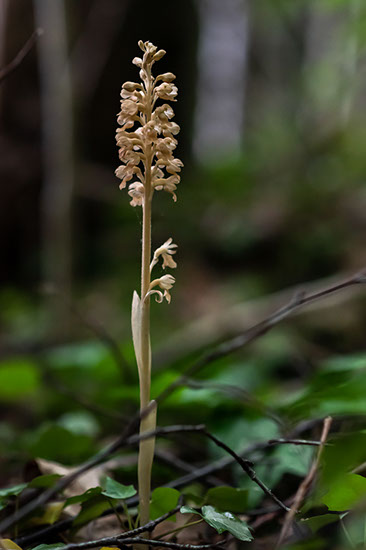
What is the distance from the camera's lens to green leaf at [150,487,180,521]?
102cm

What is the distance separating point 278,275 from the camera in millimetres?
5191

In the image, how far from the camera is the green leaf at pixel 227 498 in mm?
1065

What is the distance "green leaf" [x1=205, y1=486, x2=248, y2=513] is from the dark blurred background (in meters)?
2.21

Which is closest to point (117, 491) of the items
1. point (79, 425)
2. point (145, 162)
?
point (145, 162)

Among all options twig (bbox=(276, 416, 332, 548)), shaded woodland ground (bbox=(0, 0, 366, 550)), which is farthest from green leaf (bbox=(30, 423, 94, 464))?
twig (bbox=(276, 416, 332, 548))

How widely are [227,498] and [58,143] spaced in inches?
161

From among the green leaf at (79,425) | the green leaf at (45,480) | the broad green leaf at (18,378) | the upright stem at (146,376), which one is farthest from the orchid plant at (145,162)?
the broad green leaf at (18,378)

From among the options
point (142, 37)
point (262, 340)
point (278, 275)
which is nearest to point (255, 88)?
point (142, 37)

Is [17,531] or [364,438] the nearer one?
[364,438]

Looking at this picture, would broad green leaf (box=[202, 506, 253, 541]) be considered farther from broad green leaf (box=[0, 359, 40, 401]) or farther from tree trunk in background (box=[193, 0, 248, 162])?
tree trunk in background (box=[193, 0, 248, 162])

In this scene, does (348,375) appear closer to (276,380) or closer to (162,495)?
(162,495)

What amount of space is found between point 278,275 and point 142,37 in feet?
12.3

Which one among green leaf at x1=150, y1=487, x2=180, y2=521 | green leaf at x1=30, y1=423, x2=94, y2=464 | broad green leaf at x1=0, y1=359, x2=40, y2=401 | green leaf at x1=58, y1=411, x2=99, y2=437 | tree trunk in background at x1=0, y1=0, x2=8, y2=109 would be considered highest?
tree trunk in background at x1=0, y1=0, x2=8, y2=109

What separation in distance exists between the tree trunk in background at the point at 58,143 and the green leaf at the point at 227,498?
3444 millimetres
